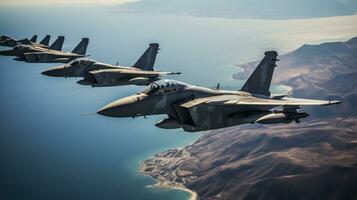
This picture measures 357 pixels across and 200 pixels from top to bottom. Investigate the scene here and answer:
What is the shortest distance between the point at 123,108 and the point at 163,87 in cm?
388

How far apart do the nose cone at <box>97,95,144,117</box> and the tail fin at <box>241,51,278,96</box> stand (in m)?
14.3

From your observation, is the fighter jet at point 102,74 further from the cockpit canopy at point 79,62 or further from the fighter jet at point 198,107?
the fighter jet at point 198,107

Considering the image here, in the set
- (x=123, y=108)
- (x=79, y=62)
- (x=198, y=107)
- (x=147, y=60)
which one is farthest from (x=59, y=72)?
(x=198, y=107)

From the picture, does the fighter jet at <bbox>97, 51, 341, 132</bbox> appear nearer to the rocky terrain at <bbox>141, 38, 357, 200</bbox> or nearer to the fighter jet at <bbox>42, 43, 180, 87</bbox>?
the fighter jet at <bbox>42, 43, 180, 87</bbox>

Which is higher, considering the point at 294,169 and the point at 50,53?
the point at 50,53

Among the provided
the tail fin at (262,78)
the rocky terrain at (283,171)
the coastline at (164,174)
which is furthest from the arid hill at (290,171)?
the tail fin at (262,78)

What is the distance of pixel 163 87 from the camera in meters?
27.6

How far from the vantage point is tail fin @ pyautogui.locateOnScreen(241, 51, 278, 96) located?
36.7 meters

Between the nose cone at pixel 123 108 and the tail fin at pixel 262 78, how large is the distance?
46.9 feet

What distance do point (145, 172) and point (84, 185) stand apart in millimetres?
31247

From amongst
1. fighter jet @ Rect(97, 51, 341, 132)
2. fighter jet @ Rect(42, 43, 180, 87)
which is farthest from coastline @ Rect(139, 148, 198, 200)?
fighter jet @ Rect(97, 51, 341, 132)

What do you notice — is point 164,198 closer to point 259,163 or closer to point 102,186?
point 102,186

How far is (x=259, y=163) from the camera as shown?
180 m

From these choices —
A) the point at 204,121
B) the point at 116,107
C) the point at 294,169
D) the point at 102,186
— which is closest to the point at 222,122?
the point at 204,121
